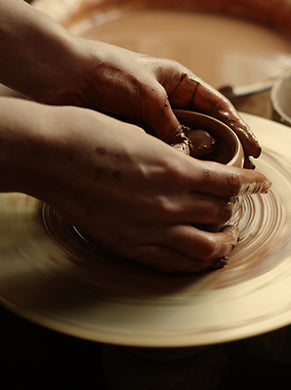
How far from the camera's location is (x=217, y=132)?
40.6 inches

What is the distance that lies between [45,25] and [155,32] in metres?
1.39

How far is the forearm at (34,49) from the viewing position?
1078 mm

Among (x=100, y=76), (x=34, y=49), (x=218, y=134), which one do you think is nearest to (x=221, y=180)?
(x=218, y=134)

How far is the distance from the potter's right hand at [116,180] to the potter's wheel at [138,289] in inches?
2.2

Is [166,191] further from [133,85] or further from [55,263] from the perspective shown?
[133,85]

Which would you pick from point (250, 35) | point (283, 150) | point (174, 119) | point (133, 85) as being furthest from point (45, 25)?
point (250, 35)

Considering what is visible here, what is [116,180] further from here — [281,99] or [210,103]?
[281,99]

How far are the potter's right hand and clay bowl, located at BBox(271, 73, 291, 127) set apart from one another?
0.64 meters

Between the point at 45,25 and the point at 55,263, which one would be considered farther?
the point at 45,25

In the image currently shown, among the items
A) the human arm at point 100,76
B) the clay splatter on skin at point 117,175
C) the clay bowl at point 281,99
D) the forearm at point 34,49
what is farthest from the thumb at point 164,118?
the clay bowl at point 281,99

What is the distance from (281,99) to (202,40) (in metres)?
0.87

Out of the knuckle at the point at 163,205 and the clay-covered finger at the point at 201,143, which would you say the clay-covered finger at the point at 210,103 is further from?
the knuckle at the point at 163,205

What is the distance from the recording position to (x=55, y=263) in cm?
88

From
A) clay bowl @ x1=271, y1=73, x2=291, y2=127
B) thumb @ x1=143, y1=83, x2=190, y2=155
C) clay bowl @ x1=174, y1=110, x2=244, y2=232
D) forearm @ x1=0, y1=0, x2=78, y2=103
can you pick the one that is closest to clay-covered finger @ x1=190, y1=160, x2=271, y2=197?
clay bowl @ x1=174, y1=110, x2=244, y2=232
